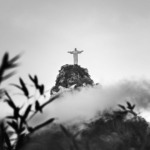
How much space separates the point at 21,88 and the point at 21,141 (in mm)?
1115

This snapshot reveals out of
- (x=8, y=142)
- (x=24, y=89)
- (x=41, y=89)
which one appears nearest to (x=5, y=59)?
(x=41, y=89)

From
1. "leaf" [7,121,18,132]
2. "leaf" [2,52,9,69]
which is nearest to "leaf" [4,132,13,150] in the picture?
"leaf" [7,121,18,132]

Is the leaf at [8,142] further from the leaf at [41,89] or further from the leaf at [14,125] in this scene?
the leaf at [41,89]

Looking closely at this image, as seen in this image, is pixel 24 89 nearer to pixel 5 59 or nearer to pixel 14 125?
pixel 14 125

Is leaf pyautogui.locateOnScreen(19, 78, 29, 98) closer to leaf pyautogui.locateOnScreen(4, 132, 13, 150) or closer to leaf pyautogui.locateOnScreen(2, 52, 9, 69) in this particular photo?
leaf pyautogui.locateOnScreen(4, 132, 13, 150)

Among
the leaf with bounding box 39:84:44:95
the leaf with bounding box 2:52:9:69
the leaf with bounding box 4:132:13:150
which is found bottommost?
the leaf with bounding box 4:132:13:150

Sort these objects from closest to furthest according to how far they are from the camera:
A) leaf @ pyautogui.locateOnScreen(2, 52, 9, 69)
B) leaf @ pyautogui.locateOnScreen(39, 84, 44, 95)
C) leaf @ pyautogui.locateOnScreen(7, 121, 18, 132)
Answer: leaf @ pyautogui.locateOnScreen(2, 52, 9, 69) < leaf @ pyautogui.locateOnScreen(7, 121, 18, 132) < leaf @ pyautogui.locateOnScreen(39, 84, 44, 95)

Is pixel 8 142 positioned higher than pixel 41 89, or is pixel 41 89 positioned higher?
pixel 41 89

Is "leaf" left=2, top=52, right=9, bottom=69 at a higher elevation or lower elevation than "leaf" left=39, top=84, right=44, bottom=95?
higher

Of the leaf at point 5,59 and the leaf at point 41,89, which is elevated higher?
the leaf at point 5,59

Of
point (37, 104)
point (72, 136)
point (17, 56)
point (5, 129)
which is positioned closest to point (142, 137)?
point (72, 136)

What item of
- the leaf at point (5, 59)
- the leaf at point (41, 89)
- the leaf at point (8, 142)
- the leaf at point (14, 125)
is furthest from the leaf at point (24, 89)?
the leaf at point (5, 59)

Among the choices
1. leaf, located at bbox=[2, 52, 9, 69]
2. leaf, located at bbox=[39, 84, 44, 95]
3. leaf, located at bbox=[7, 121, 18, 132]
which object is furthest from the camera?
leaf, located at bbox=[39, 84, 44, 95]

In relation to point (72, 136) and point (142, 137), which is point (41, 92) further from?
point (142, 137)
